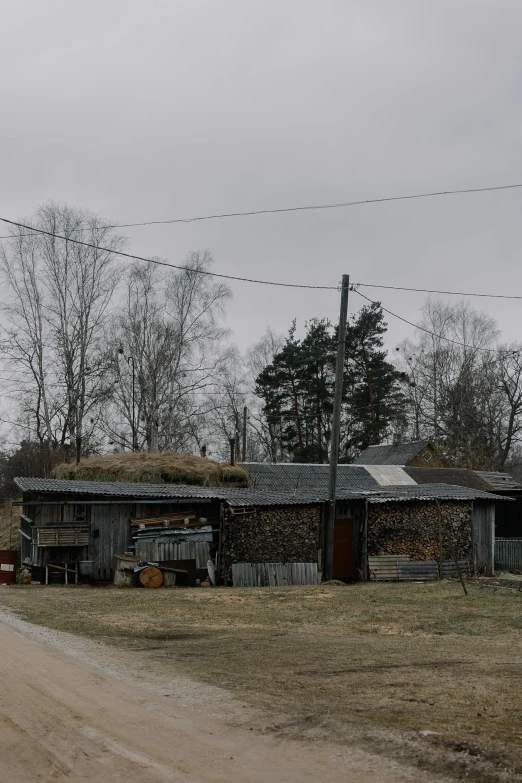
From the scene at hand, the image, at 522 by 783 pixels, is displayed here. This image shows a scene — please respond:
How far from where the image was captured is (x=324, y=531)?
27.5 meters

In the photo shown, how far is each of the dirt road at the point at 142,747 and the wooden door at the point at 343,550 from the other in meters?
19.8

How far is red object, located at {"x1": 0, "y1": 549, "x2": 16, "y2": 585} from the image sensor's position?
2533 cm

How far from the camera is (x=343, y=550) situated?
93.3 feet

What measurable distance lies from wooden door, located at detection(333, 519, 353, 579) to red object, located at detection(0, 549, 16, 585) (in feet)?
33.5

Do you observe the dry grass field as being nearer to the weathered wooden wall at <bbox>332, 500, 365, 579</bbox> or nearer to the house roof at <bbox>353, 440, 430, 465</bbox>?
the weathered wooden wall at <bbox>332, 500, 365, 579</bbox>

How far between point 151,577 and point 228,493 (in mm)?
4155

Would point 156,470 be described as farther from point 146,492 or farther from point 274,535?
point 274,535

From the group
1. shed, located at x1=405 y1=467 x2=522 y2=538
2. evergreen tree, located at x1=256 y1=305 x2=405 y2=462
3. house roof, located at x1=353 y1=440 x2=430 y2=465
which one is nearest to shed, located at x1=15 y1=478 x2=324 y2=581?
shed, located at x1=405 y1=467 x2=522 y2=538

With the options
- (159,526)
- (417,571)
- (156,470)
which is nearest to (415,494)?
(417,571)

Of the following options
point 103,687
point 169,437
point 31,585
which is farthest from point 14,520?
point 103,687

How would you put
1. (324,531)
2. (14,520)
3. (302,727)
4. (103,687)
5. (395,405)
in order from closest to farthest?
(302,727) < (103,687) < (324,531) < (14,520) < (395,405)

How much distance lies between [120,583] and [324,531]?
6.76 metres

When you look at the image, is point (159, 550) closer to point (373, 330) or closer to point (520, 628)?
point (520, 628)

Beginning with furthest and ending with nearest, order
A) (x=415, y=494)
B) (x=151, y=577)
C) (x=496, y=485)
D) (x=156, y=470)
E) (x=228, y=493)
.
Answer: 1. (x=496, y=485)
2. (x=156, y=470)
3. (x=415, y=494)
4. (x=228, y=493)
5. (x=151, y=577)
